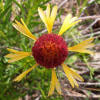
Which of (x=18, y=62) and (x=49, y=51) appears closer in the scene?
(x=49, y=51)

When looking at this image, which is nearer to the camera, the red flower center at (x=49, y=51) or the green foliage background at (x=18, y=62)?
the red flower center at (x=49, y=51)

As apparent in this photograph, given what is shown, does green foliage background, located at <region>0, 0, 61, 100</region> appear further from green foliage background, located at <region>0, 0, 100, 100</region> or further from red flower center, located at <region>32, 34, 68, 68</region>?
red flower center, located at <region>32, 34, 68, 68</region>

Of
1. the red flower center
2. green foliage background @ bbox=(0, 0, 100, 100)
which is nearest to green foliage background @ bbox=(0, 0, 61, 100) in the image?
green foliage background @ bbox=(0, 0, 100, 100)

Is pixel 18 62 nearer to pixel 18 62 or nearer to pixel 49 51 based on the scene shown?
pixel 18 62

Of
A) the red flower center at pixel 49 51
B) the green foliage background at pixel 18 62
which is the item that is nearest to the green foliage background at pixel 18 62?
the green foliage background at pixel 18 62

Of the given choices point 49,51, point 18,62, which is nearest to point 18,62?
point 18,62

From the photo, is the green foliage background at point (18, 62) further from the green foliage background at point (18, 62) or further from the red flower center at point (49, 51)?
the red flower center at point (49, 51)

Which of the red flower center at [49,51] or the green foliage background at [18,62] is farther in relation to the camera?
the green foliage background at [18,62]

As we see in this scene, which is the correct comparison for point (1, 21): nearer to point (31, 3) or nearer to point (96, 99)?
point (31, 3)

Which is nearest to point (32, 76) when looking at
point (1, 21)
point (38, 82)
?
point (38, 82)
